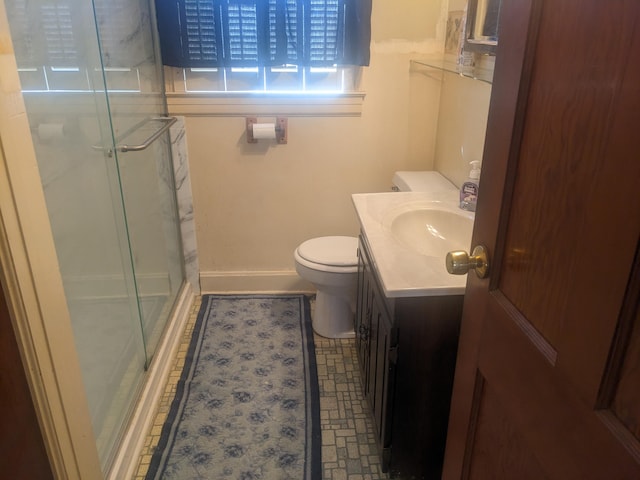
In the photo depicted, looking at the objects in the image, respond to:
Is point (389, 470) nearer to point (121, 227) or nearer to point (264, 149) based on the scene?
point (121, 227)

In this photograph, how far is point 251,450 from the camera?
1.81 metres

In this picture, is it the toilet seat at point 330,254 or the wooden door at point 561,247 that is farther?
the toilet seat at point 330,254

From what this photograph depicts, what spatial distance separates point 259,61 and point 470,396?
1.84 meters

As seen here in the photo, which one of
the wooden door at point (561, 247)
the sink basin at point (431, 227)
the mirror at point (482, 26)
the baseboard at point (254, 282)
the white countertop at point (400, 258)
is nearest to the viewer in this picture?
the wooden door at point (561, 247)

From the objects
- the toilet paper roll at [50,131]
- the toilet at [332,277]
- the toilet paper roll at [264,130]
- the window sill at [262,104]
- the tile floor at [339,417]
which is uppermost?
the toilet paper roll at [50,131]

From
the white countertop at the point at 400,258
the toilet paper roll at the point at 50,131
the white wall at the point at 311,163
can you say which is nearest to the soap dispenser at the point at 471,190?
the white countertop at the point at 400,258

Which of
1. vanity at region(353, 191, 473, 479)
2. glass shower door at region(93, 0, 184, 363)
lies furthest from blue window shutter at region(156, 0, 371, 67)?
vanity at region(353, 191, 473, 479)

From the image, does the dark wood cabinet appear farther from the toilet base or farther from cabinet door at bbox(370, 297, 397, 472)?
the toilet base

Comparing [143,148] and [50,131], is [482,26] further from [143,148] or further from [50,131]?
[50,131]

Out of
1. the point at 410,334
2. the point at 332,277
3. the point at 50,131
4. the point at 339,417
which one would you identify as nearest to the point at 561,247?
the point at 410,334

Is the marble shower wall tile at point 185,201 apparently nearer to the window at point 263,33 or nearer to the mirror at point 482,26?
the window at point 263,33

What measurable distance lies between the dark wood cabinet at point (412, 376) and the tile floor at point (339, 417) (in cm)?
18

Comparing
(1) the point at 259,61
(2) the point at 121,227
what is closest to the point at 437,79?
(1) the point at 259,61

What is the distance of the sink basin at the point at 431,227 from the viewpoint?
180 cm
